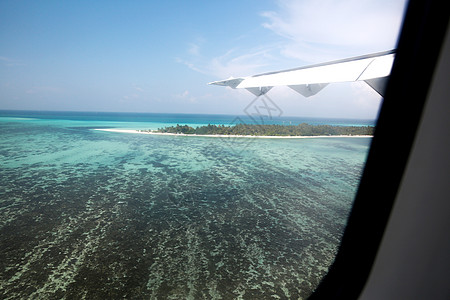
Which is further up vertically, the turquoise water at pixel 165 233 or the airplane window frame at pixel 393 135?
the airplane window frame at pixel 393 135

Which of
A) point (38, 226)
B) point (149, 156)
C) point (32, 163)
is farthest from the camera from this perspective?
point (149, 156)

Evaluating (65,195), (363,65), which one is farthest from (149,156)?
(363,65)

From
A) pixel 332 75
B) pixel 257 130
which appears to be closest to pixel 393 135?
pixel 332 75

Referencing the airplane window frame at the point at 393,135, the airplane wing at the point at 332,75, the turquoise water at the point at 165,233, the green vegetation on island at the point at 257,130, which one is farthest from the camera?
the green vegetation on island at the point at 257,130

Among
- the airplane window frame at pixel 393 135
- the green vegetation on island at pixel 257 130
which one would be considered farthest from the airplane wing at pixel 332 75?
the green vegetation on island at pixel 257 130

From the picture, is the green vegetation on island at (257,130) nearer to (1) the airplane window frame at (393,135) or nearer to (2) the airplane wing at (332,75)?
(2) the airplane wing at (332,75)

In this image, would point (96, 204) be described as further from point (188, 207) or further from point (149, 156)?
point (149, 156)
